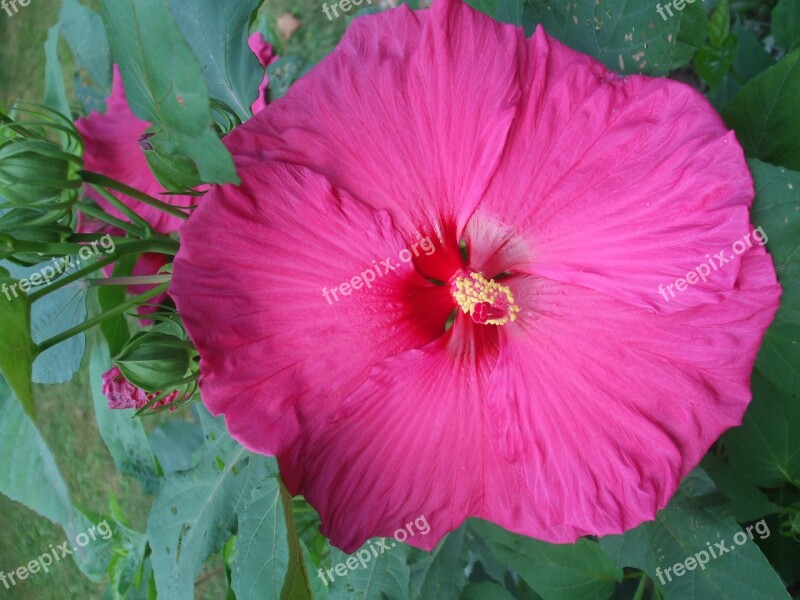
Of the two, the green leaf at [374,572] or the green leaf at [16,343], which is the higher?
the green leaf at [16,343]

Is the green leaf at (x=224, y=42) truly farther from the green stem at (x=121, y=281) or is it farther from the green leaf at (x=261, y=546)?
the green leaf at (x=261, y=546)

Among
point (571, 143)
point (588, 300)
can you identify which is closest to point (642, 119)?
point (571, 143)

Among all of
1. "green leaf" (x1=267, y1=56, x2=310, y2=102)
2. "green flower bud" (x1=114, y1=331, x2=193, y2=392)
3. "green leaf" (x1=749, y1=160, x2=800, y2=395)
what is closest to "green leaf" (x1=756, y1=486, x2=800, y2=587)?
"green leaf" (x1=749, y1=160, x2=800, y2=395)

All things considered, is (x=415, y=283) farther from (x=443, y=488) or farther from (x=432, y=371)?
(x=443, y=488)

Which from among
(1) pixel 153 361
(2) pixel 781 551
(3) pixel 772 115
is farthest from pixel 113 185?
(2) pixel 781 551

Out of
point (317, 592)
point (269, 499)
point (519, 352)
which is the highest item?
point (519, 352)

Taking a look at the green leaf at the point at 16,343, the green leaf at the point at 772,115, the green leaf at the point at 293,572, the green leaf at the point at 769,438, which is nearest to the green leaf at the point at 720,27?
the green leaf at the point at 772,115

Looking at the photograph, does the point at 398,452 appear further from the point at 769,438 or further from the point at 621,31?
the point at 769,438
